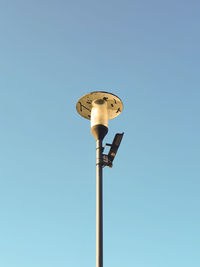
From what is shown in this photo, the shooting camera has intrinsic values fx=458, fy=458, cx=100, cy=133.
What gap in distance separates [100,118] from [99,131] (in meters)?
0.34

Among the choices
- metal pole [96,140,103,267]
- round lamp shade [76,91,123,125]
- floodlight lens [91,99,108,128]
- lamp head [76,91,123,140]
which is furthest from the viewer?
round lamp shade [76,91,123,125]

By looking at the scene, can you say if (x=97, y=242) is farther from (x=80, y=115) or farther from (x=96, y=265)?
(x=80, y=115)

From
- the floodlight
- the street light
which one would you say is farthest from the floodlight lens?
the floodlight

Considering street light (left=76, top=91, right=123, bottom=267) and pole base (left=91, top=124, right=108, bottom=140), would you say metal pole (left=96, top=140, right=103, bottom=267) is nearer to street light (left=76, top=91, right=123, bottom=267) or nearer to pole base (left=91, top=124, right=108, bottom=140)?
street light (left=76, top=91, right=123, bottom=267)

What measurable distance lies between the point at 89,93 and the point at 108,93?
1.34ft

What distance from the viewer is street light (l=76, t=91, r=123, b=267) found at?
8.73 meters

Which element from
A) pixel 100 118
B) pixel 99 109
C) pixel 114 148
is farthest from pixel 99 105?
pixel 114 148

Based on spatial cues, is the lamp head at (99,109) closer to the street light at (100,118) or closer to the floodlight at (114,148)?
the street light at (100,118)

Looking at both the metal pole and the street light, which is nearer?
the metal pole

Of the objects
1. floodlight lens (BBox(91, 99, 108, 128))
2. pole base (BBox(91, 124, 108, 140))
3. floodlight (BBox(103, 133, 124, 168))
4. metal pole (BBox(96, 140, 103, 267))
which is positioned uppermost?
floodlight lens (BBox(91, 99, 108, 128))

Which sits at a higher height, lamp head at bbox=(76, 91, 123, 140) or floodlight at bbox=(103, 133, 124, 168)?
lamp head at bbox=(76, 91, 123, 140)

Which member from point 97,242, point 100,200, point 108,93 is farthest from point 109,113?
point 97,242

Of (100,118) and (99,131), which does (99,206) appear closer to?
(99,131)

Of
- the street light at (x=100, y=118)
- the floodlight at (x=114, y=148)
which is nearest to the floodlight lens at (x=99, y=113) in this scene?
the street light at (x=100, y=118)
